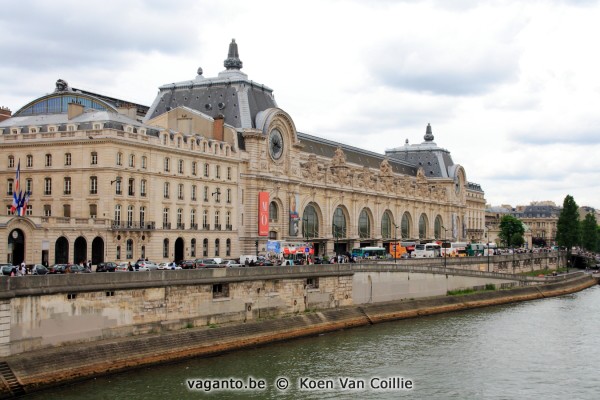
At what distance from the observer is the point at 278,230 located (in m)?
84.9

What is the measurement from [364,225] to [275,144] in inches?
1099

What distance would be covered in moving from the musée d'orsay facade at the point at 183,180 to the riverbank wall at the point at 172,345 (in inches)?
640

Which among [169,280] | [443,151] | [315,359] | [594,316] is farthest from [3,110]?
[443,151]

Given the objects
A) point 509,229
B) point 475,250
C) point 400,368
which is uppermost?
point 509,229

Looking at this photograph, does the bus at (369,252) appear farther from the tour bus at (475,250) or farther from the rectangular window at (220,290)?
the rectangular window at (220,290)

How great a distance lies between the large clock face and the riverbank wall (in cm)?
2512

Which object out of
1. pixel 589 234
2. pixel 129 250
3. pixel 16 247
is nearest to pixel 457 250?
pixel 129 250

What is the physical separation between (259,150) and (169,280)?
3865 centimetres

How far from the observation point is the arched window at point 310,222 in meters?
92.4

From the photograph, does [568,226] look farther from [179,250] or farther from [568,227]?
[179,250]

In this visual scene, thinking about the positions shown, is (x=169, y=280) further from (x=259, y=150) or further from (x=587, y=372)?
(x=259, y=150)

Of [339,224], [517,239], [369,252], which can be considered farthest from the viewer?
[517,239]

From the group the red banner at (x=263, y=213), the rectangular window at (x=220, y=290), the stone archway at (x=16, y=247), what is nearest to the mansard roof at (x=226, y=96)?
the red banner at (x=263, y=213)

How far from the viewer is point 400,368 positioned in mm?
42062
